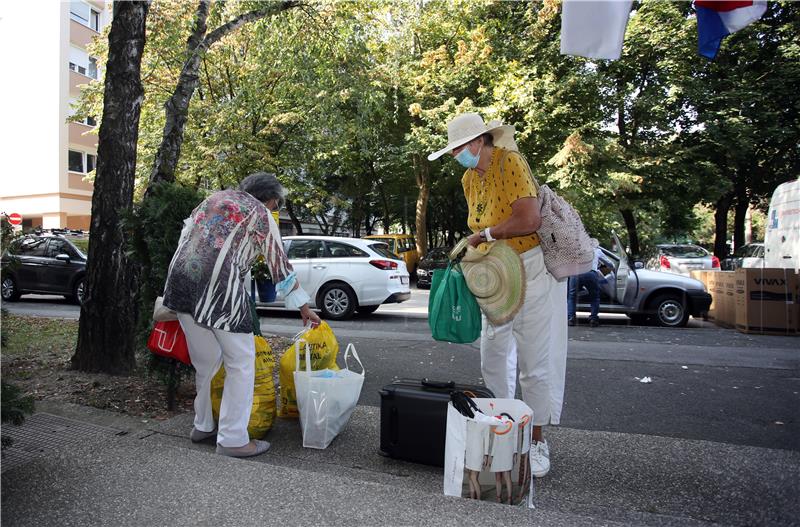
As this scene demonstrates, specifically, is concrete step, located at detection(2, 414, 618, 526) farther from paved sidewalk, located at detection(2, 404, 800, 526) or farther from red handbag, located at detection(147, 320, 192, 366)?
red handbag, located at detection(147, 320, 192, 366)

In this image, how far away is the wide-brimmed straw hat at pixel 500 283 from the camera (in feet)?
10.8

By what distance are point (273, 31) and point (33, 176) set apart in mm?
28998

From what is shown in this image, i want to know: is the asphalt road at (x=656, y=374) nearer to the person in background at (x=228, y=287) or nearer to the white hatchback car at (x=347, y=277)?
the white hatchback car at (x=347, y=277)

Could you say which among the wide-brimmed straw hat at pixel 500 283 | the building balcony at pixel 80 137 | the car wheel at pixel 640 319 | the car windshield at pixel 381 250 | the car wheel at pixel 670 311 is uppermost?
the building balcony at pixel 80 137

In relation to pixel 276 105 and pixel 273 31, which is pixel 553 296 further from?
pixel 276 105

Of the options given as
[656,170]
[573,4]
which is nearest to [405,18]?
[656,170]

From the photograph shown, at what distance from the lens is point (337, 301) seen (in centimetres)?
1112

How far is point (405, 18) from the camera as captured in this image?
21297 millimetres

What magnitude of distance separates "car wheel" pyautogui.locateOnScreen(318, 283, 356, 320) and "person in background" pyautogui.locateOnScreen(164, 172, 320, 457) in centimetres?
750

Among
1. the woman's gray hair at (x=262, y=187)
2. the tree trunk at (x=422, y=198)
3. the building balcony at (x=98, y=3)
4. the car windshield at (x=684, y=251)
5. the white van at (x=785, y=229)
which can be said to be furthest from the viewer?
the building balcony at (x=98, y=3)

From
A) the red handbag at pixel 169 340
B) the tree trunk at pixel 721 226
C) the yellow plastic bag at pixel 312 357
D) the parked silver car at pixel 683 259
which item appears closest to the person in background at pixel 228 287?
the red handbag at pixel 169 340

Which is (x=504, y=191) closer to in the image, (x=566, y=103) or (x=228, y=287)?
(x=228, y=287)

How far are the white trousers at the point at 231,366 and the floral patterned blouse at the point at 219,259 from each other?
87 mm

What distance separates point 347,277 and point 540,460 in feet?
26.5
